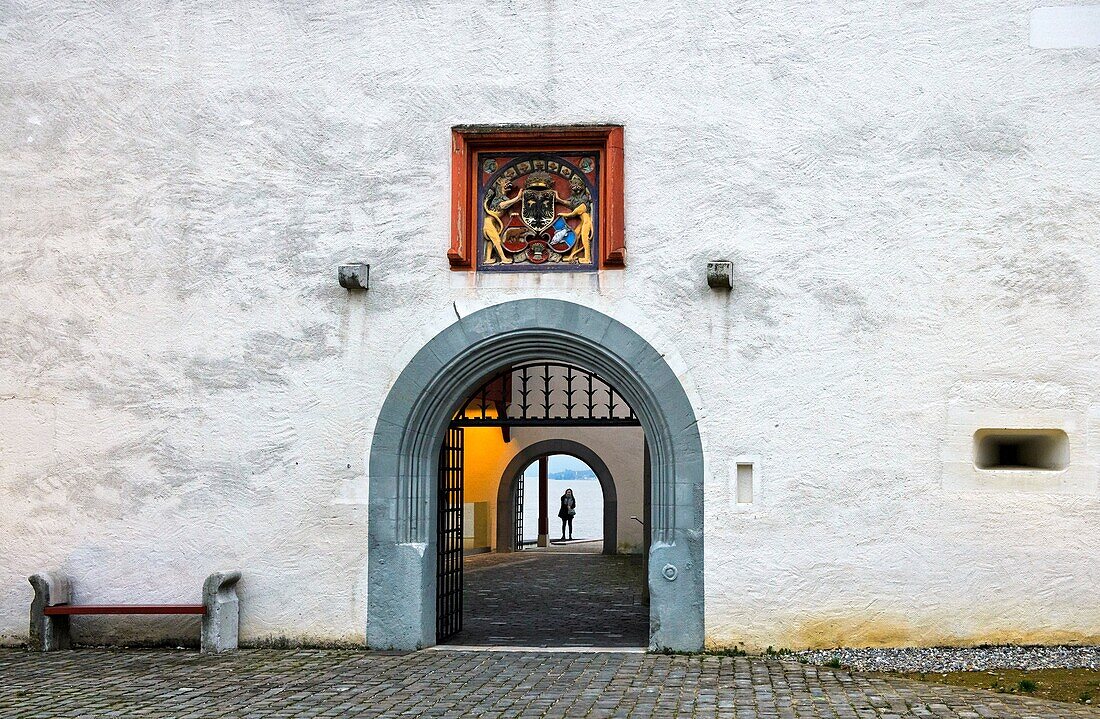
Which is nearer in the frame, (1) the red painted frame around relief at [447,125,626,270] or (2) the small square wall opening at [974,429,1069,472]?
(2) the small square wall opening at [974,429,1069,472]

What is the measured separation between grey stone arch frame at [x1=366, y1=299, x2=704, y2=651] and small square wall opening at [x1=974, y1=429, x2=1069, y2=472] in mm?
1914

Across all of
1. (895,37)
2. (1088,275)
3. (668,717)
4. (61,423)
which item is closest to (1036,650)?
(1088,275)

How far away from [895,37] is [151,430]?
232 inches

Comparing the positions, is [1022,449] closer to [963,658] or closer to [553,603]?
[963,658]

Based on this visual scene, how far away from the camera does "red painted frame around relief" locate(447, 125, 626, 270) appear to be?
870cm

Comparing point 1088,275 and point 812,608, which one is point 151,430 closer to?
point 812,608

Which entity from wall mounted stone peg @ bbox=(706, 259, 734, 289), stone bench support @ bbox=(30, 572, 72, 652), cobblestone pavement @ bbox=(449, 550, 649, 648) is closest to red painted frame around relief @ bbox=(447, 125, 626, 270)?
wall mounted stone peg @ bbox=(706, 259, 734, 289)

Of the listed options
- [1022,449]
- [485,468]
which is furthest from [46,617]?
[485,468]

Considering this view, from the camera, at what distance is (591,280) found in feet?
28.8

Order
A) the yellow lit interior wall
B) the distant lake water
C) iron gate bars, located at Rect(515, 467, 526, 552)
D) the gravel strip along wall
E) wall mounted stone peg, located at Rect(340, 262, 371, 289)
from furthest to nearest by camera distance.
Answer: the distant lake water, iron gate bars, located at Rect(515, 467, 526, 552), the yellow lit interior wall, wall mounted stone peg, located at Rect(340, 262, 371, 289), the gravel strip along wall

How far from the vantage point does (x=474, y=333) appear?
346 inches

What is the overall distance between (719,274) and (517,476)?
1265 centimetres

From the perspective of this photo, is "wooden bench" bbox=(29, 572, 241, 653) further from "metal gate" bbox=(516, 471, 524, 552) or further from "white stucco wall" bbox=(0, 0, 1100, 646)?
"metal gate" bbox=(516, 471, 524, 552)

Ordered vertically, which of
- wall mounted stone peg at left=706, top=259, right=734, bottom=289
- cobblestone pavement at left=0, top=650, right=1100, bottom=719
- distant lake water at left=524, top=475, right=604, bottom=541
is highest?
wall mounted stone peg at left=706, top=259, right=734, bottom=289
